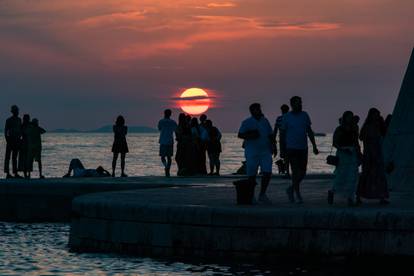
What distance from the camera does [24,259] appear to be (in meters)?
16.2

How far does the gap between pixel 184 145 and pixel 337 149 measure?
43.1 ft

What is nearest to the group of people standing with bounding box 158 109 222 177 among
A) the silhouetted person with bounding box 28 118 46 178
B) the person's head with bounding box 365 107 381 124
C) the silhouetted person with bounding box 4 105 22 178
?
the silhouetted person with bounding box 28 118 46 178

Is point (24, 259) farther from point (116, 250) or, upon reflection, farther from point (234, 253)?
point (234, 253)

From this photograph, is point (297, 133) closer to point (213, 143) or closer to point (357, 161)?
point (357, 161)

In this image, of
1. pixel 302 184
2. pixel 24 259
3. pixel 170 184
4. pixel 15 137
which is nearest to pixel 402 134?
pixel 302 184

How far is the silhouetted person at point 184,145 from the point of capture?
28.8m

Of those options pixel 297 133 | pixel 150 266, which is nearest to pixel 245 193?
pixel 297 133

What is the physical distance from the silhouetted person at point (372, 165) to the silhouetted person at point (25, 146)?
12.7 metres

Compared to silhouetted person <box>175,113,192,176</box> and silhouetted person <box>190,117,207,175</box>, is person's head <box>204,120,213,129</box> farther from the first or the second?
silhouetted person <box>175,113,192,176</box>

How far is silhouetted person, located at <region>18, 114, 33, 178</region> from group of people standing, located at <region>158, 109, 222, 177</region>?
337 centimetres

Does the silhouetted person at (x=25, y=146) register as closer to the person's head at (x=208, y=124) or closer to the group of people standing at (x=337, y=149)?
the person's head at (x=208, y=124)

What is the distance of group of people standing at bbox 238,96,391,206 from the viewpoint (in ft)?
54.0

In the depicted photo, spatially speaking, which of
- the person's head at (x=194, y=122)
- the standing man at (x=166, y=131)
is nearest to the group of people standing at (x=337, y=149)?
the standing man at (x=166, y=131)

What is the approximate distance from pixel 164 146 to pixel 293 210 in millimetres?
13750
